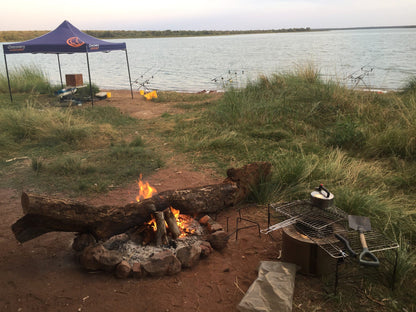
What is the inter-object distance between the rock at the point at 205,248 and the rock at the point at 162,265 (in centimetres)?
34

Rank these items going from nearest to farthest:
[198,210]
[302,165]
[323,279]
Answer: [323,279]
[198,210]
[302,165]

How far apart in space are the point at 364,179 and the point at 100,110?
30.1 feet

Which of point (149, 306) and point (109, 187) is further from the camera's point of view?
point (109, 187)

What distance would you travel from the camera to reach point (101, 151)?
7793mm

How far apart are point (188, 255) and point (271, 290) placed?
971 mm

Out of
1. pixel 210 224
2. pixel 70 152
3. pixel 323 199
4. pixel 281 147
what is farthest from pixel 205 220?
pixel 70 152

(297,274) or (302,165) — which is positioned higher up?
(302,165)

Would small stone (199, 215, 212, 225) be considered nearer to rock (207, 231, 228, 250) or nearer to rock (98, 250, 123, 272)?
rock (207, 231, 228, 250)

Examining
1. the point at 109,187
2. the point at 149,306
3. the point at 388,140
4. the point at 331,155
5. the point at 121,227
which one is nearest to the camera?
the point at 149,306

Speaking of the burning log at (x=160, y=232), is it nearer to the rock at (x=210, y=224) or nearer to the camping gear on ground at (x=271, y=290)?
the rock at (x=210, y=224)

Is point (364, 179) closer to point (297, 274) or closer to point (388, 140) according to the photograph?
point (388, 140)

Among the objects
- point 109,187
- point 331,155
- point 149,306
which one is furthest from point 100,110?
point 149,306

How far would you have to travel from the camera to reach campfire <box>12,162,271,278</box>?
3488mm

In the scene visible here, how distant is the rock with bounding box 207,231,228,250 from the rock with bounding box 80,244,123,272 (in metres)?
1.00
